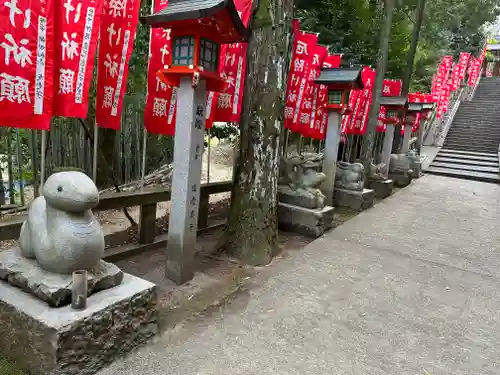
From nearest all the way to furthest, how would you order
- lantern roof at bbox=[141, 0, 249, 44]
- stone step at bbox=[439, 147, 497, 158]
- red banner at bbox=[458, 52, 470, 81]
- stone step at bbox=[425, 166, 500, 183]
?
1. lantern roof at bbox=[141, 0, 249, 44]
2. stone step at bbox=[425, 166, 500, 183]
3. stone step at bbox=[439, 147, 497, 158]
4. red banner at bbox=[458, 52, 470, 81]

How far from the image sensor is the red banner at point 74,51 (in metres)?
3.96

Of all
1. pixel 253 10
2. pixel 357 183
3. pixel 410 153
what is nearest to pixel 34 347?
pixel 253 10

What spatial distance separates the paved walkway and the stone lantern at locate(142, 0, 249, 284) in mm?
963

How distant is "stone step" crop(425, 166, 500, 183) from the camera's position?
1446 centimetres

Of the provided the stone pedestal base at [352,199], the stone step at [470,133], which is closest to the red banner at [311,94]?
the stone pedestal base at [352,199]

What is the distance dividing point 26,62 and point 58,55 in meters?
0.39

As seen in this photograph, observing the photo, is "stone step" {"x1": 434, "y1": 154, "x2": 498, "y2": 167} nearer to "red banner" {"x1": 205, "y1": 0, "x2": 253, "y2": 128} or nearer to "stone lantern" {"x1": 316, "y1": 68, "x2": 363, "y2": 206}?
"stone lantern" {"x1": 316, "y1": 68, "x2": 363, "y2": 206}

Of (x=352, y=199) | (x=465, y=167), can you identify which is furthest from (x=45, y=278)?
(x=465, y=167)

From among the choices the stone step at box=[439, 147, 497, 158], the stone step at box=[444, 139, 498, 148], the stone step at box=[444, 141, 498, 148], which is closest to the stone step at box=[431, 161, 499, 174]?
the stone step at box=[439, 147, 497, 158]

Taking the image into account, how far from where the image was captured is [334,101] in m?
7.79

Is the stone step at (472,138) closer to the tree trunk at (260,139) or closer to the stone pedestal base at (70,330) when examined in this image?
the tree trunk at (260,139)

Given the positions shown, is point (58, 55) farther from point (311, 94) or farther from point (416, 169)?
point (416, 169)

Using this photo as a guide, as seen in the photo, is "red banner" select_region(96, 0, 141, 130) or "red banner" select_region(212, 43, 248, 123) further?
"red banner" select_region(212, 43, 248, 123)

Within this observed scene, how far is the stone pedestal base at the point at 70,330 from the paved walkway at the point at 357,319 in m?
0.23
